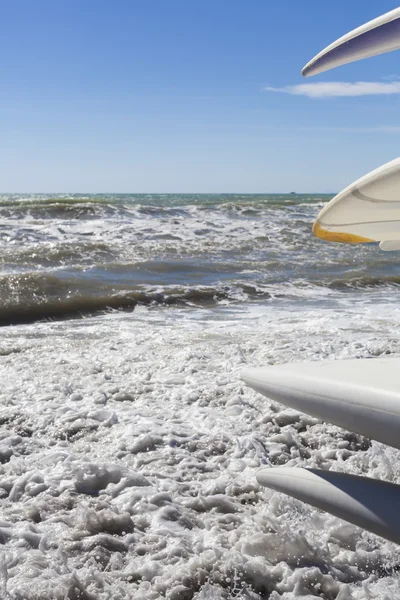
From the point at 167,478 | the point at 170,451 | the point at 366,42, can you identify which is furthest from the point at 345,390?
the point at 170,451

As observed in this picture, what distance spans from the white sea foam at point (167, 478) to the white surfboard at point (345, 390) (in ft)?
1.68

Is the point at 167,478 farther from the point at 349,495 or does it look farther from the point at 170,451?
the point at 349,495

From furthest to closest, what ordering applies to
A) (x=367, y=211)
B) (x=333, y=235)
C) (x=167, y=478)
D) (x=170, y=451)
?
(x=170, y=451) < (x=167, y=478) < (x=333, y=235) < (x=367, y=211)

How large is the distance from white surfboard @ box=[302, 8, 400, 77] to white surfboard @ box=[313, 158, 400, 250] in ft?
1.18

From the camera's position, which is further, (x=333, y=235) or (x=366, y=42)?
(x=333, y=235)

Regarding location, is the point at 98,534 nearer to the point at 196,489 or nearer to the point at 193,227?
the point at 196,489

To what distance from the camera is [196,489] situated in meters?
2.25

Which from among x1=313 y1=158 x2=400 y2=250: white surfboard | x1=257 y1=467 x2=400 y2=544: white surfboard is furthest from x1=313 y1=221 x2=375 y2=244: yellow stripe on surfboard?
x1=257 y1=467 x2=400 y2=544: white surfboard

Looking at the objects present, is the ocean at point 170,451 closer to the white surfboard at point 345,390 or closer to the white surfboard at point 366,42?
the white surfboard at point 345,390

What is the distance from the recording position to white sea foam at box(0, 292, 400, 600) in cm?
172

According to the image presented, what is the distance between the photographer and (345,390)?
1.55 metres

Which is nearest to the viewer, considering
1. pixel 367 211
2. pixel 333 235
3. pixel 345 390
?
pixel 345 390

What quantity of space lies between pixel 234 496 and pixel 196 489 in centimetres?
15

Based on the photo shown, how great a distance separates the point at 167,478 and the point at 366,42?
170 centimetres
